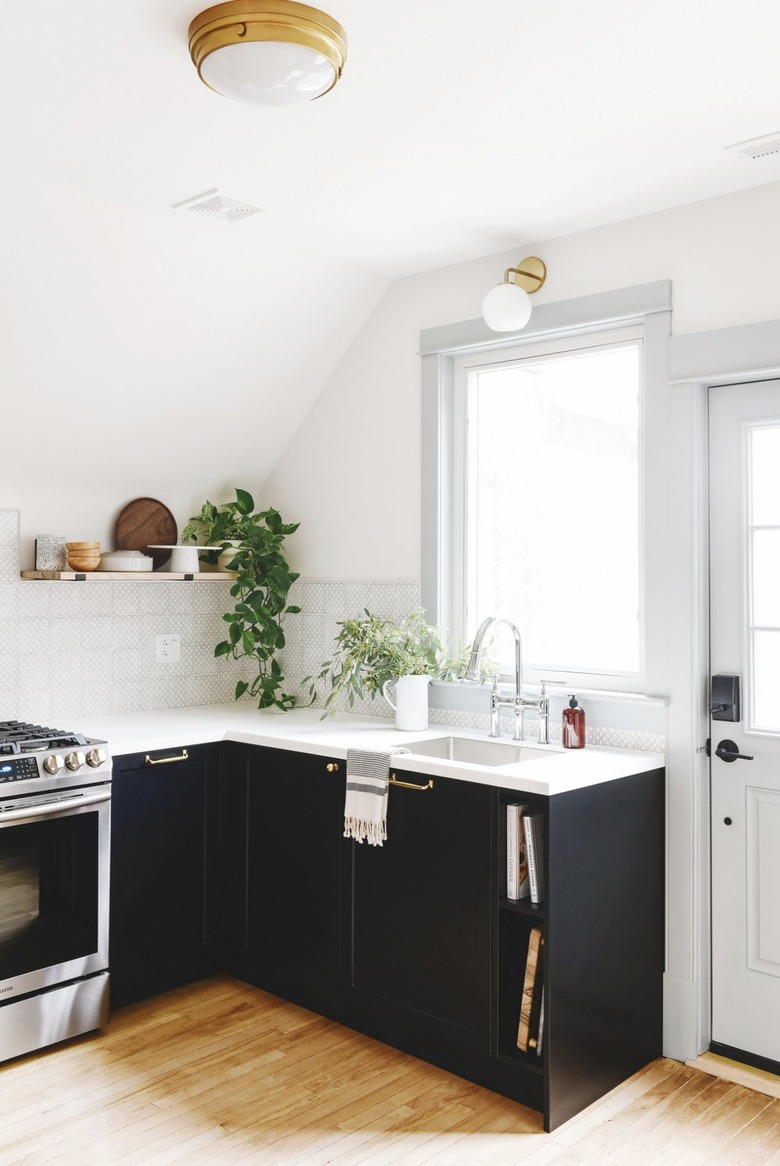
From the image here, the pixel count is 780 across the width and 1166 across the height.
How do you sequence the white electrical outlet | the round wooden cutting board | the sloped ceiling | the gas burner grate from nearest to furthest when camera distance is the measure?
the sloped ceiling → the gas burner grate → the round wooden cutting board → the white electrical outlet

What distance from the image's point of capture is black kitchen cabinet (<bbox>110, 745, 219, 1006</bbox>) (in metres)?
3.23

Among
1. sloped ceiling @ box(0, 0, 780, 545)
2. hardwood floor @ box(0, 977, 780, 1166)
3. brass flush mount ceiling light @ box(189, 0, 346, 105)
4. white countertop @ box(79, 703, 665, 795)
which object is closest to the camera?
brass flush mount ceiling light @ box(189, 0, 346, 105)

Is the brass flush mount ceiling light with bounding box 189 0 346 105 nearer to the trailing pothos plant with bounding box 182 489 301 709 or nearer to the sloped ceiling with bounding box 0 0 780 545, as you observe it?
the sloped ceiling with bounding box 0 0 780 545

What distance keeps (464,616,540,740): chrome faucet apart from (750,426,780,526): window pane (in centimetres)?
83

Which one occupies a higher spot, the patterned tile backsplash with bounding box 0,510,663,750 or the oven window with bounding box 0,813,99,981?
the patterned tile backsplash with bounding box 0,510,663,750

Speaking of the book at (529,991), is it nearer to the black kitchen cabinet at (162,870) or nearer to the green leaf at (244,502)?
the black kitchen cabinet at (162,870)

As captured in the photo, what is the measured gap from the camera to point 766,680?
2918 mm

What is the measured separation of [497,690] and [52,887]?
153 cm

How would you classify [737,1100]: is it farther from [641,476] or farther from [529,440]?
[529,440]

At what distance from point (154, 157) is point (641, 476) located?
5.65ft

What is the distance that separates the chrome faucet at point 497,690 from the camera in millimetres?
3166

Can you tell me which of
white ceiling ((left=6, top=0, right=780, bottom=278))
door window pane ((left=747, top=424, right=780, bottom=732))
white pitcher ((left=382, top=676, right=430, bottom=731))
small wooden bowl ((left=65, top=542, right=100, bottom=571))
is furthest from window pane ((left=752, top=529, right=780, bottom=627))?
small wooden bowl ((left=65, top=542, right=100, bottom=571))

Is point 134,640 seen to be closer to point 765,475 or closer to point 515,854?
point 515,854

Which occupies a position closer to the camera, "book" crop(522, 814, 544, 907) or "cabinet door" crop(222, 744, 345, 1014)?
"book" crop(522, 814, 544, 907)
